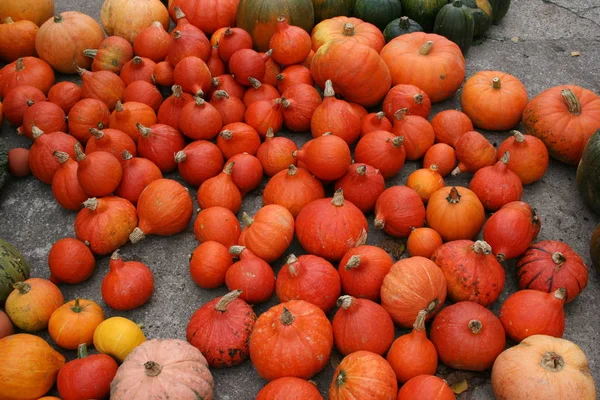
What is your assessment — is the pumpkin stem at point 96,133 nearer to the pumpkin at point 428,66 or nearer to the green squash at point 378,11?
the pumpkin at point 428,66

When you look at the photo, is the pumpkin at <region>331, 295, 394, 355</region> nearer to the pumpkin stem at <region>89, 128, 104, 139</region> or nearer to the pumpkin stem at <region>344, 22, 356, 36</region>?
the pumpkin stem at <region>89, 128, 104, 139</region>

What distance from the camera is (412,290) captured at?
311cm

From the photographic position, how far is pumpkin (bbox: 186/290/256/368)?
10.1 feet

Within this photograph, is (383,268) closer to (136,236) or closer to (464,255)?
(464,255)

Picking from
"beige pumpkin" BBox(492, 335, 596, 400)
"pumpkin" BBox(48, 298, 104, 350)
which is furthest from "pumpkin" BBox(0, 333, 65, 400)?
"beige pumpkin" BBox(492, 335, 596, 400)

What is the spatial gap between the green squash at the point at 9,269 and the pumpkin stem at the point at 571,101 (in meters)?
4.01

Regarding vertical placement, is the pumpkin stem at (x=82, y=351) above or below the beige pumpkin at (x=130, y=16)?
below

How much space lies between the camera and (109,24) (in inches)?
206

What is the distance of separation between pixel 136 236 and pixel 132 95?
140 cm

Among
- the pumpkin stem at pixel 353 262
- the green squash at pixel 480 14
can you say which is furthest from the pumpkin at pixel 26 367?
the green squash at pixel 480 14

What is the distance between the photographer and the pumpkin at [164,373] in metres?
2.74

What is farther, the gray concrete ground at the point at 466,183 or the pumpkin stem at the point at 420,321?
the gray concrete ground at the point at 466,183

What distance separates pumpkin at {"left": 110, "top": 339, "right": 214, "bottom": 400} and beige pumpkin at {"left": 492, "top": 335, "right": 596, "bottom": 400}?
156 centimetres

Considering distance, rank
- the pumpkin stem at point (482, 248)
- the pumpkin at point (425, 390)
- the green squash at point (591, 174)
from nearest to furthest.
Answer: the pumpkin at point (425, 390) → the pumpkin stem at point (482, 248) → the green squash at point (591, 174)
